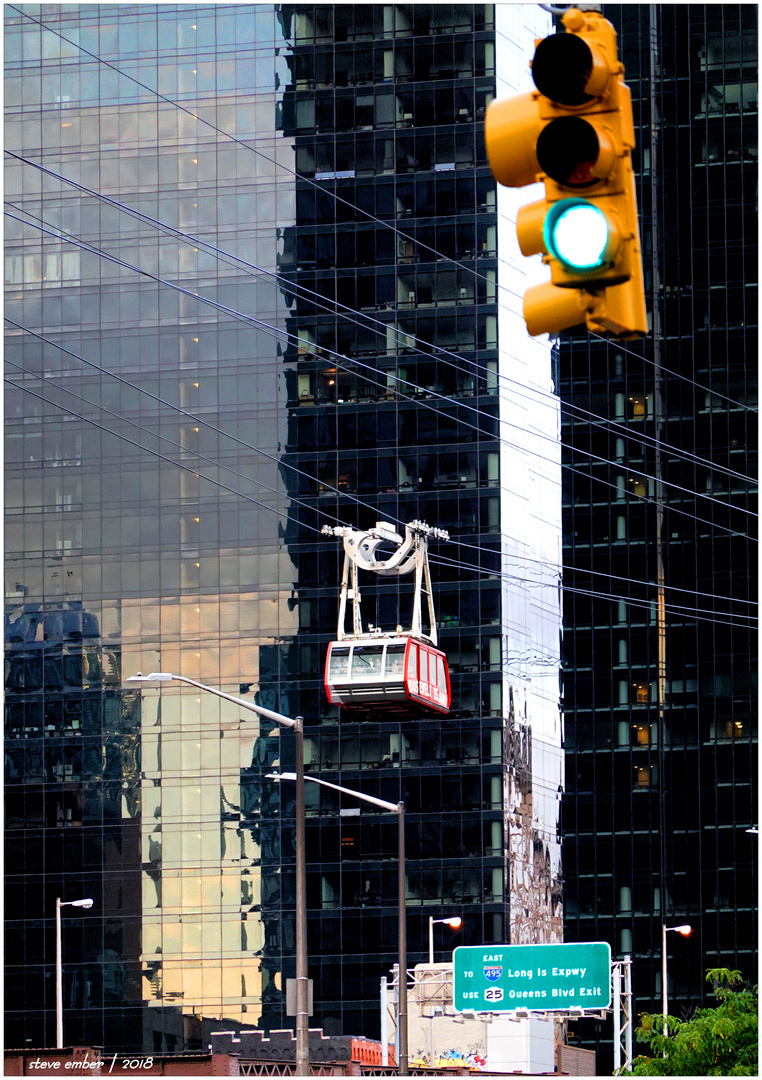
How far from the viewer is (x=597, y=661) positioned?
448 ft

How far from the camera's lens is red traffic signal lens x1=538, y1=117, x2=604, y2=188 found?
6.92 m

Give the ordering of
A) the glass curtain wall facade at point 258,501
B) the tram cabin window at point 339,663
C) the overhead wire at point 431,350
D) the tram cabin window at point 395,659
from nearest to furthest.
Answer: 1. the tram cabin window at point 395,659
2. the tram cabin window at point 339,663
3. the glass curtain wall facade at point 258,501
4. the overhead wire at point 431,350

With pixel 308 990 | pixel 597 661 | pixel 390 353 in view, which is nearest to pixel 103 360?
pixel 390 353

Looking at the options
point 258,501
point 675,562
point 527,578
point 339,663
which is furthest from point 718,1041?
point 675,562

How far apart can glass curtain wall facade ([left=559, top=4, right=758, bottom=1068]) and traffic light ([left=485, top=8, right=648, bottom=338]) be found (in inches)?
5016

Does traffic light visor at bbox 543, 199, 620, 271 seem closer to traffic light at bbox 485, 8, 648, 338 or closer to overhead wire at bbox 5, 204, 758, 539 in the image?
traffic light at bbox 485, 8, 648, 338

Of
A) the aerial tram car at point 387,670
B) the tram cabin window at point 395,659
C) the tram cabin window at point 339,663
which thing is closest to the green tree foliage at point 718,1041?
the aerial tram car at point 387,670

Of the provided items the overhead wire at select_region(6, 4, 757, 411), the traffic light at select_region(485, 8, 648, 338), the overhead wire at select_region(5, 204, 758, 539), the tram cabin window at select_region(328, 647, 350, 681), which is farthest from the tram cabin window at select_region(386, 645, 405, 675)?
the overhead wire at select_region(6, 4, 757, 411)

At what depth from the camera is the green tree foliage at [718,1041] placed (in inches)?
1714

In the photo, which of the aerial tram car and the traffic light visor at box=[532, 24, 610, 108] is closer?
the traffic light visor at box=[532, 24, 610, 108]

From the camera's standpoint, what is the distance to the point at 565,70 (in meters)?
6.96

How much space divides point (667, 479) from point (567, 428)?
819 cm

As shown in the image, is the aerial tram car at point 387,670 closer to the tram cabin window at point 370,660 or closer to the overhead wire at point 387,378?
the tram cabin window at point 370,660

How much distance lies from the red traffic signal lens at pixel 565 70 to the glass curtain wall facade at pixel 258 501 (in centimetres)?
11916
